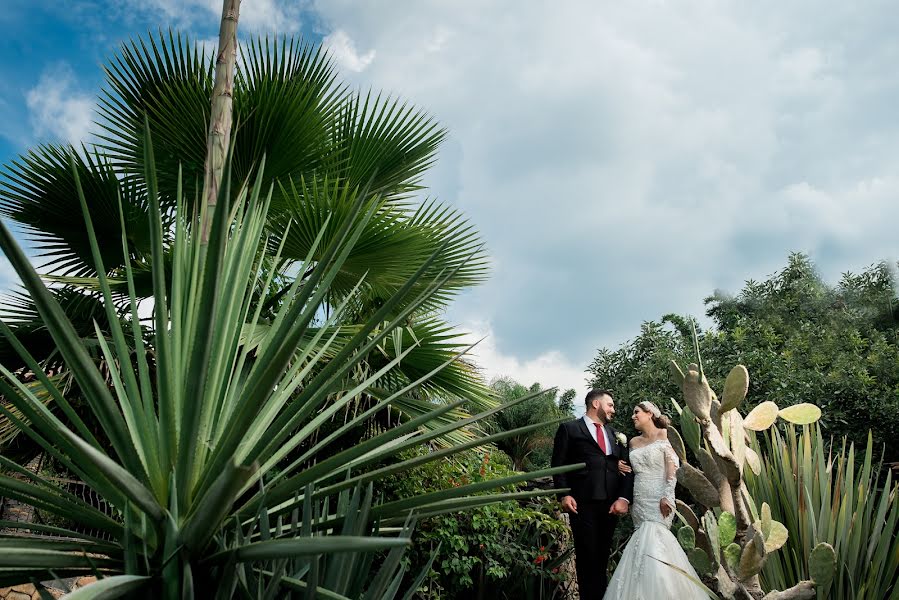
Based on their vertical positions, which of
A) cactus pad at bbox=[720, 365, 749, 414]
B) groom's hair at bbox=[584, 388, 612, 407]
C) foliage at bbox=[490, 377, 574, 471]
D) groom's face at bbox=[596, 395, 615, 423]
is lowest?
cactus pad at bbox=[720, 365, 749, 414]

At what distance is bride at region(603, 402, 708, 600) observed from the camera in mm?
3939

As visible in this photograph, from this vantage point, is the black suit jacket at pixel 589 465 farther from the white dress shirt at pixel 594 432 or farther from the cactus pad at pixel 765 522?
the cactus pad at pixel 765 522

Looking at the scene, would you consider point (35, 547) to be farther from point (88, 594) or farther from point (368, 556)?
point (368, 556)

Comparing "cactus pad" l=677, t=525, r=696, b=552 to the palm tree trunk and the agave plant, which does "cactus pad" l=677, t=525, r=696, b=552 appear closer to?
the agave plant

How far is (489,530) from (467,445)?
164 inches

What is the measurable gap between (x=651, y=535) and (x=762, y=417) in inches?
98.6

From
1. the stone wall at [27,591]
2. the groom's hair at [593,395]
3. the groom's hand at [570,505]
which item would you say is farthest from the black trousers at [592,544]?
the stone wall at [27,591]

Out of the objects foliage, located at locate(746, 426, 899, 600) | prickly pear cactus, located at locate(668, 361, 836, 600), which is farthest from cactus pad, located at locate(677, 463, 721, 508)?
foliage, located at locate(746, 426, 899, 600)

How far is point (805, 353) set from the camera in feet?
37.0

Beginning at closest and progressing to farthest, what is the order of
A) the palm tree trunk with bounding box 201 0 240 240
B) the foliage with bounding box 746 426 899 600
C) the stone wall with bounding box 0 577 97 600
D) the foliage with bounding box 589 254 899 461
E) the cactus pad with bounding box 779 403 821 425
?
the cactus pad with bounding box 779 403 821 425
the foliage with bounding box 746 426 899 600
the palm tree trunk with bounding box 201 0 240 240
the stone wall with bounding box 0 577 97 600
the foliage with bounding box 589 254 899 461

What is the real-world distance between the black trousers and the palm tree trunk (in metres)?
3.19

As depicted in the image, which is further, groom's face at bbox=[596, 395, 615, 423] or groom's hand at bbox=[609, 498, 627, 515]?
groom's face at bbox=[596, 395, 615, 423]

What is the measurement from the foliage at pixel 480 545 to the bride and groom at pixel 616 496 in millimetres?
862

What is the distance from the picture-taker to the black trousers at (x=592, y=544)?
447 centimetres
